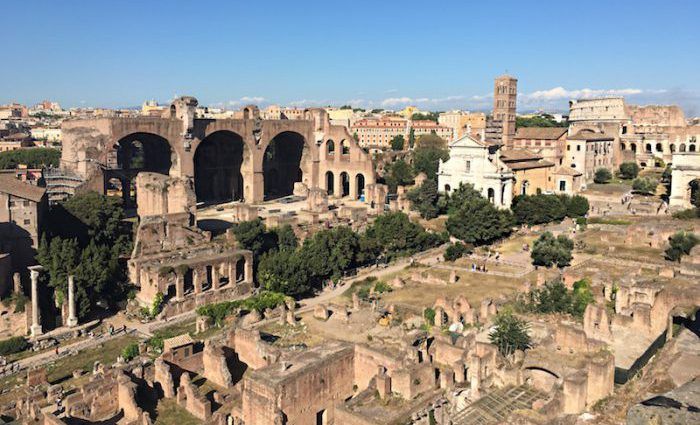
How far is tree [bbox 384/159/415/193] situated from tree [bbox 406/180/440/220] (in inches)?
516

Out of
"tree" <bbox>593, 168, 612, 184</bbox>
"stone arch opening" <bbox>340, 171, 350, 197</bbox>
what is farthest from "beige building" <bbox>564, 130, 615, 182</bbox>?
"stone arch opening" <bbox>340, 171, 350, 197</bbox>

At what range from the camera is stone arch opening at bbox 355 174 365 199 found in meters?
62.9

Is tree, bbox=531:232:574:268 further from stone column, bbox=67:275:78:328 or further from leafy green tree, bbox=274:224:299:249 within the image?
stone column, bbox=67:275:78:328

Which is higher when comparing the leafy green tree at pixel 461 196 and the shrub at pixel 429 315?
the leafy green tree at pixel 461 196

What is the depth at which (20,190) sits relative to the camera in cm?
3512

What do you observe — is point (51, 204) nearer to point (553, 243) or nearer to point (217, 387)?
point (217, 387)

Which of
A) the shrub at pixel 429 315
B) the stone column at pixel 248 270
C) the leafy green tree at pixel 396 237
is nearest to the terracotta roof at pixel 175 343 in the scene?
the shrub at pixel 429 315

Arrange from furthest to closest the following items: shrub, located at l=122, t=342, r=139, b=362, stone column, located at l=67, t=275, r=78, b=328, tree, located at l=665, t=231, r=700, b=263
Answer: tree, located at l=665, t=231, r=700, b=263
stone column, located at l=67, t=275, r=78, b=328
shrub, located at l=122, t=342, r=139, b=362

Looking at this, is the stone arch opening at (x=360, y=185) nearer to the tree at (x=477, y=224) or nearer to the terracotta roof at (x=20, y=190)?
the tree at (x=477, y=224)

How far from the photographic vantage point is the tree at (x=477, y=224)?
43.3 m

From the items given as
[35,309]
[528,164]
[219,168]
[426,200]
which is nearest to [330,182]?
[219,168]

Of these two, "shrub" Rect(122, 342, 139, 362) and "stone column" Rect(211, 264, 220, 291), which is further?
"stone column" Rect(211, 264, 220, 291)

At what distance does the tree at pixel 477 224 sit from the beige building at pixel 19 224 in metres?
26.1

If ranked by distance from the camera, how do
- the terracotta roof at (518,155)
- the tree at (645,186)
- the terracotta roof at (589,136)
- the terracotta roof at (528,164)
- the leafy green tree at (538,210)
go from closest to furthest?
the leafy green tree at (538,210)
the terracotta roof at (528,164)
the tree at (645,186)
the terracotta roof at (518,155)
the terracotta roof at (589,136)
